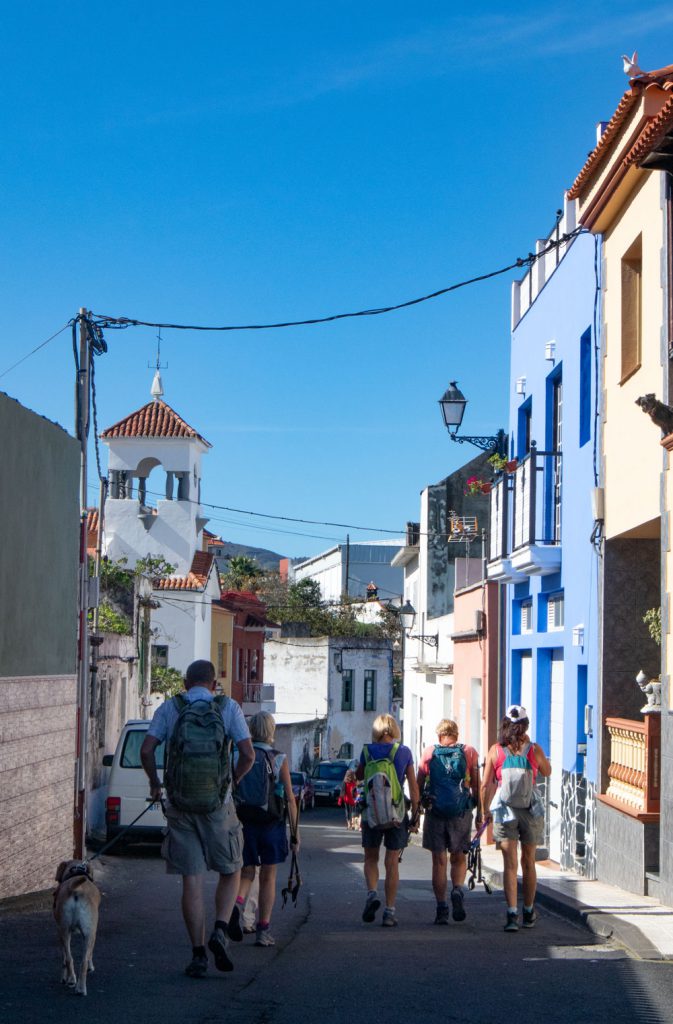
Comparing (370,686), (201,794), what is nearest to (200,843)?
→ (201,794)

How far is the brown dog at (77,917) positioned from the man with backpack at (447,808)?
3.63 meters

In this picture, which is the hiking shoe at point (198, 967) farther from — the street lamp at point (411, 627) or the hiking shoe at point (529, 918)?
the street lamp at point (411, 627)

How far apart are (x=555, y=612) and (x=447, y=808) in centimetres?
878

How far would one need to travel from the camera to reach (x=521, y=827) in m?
10.1

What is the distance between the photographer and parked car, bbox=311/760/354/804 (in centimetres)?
4534

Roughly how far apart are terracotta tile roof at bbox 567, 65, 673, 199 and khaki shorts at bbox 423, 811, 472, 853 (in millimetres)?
6016

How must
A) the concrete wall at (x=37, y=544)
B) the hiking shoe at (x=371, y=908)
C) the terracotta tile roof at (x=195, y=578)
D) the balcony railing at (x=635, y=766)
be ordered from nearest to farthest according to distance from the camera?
1. the hiking shoe at (x=371, y=908)
2. the concrete wall at (x=37, y=544)
3. the balcony railing at (x=635, y=766)
4. the terracotta tile roof at (x=195, y=578)

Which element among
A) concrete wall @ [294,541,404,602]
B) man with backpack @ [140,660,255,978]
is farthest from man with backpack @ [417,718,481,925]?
concrete wall @ [294,541,404,602]

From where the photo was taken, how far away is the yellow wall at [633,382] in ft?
42.0

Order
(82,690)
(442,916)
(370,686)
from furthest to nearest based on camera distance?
(370,686) < (82,690) < (442,916)

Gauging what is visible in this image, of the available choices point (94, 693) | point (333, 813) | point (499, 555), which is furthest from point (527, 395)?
point (333, 813)

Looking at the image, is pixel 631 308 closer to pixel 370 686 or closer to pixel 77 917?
pixel 77 917

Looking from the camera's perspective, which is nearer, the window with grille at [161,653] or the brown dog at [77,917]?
the brown dog at [77,917]

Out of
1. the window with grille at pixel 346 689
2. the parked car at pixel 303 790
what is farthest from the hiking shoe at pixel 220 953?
the window with grille at pixel 346 689
